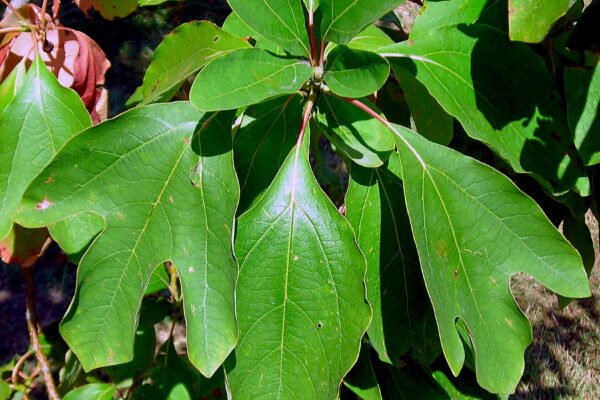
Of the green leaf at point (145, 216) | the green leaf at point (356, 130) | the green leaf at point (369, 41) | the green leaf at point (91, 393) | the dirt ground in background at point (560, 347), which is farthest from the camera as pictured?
the dirt ground in background at point (560, 347)

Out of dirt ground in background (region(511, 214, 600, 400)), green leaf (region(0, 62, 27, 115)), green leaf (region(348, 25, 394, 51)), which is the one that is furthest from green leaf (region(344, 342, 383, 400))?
dirt ground in background (region(511, 214, 600, 400))

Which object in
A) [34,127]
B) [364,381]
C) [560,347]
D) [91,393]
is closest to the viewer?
[34,127]

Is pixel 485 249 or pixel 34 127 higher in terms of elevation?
pixel 34 127

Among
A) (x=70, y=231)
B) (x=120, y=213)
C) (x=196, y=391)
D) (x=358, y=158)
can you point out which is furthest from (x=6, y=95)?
(x=196, y=391)

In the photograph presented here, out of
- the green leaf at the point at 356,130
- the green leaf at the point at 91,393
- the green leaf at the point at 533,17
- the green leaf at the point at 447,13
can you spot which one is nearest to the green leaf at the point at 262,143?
the green leaf at the point at 356,130

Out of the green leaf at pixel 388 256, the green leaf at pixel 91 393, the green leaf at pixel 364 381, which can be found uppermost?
the green leaf at pixel 388 256

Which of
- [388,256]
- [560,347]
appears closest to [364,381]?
[388,256]

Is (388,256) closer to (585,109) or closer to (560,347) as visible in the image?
(585,109)

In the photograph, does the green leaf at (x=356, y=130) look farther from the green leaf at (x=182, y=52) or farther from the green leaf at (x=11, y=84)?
the green leaf at (x=11, y=84)
